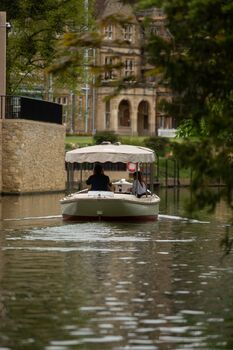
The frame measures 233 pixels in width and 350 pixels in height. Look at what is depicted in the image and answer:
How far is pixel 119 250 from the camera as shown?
2986 centimetres

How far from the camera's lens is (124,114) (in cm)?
16050

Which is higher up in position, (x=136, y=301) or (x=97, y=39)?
(x=97, y=39)

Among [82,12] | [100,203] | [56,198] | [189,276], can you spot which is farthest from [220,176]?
[82,12]

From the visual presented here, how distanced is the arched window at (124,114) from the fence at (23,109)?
87671mm

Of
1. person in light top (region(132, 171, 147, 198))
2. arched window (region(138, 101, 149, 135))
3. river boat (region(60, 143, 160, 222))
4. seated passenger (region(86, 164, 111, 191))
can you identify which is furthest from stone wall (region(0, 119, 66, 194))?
arched window (region(138, 101, 149, 135))

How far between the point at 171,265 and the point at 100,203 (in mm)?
13506

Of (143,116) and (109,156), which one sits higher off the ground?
(143,116)

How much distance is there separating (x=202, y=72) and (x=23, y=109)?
167 ft

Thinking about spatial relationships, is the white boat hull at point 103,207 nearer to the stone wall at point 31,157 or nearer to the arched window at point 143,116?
the stone wall at point 31,157

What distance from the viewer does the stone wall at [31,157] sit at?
209ft

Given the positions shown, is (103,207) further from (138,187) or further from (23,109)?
(23,109)

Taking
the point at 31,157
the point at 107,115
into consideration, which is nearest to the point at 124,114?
the point at 107,115

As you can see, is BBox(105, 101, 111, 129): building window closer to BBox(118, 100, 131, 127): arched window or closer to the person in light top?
BBox(118, 100, 131, 127): arched window

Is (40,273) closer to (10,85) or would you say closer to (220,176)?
(220,176)
